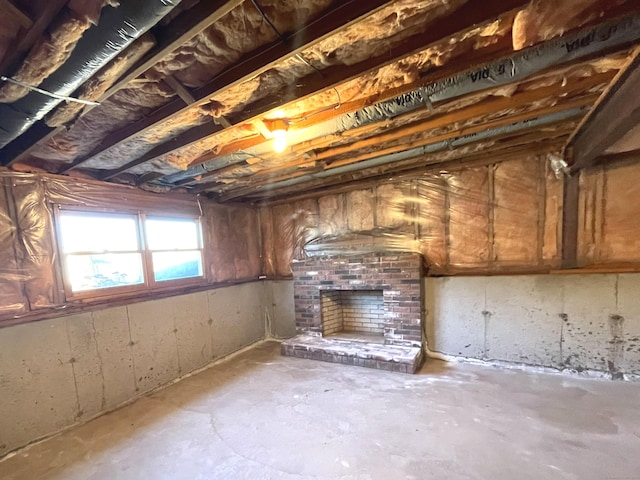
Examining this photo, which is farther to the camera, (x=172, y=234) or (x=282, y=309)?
(x=282, y=309)

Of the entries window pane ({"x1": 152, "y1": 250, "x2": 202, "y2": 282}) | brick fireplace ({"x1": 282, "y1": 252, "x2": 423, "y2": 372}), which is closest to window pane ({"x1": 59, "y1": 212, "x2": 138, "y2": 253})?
window pane ({"x1": 152, "y1": 250, "x2": 202, "y2": 282})

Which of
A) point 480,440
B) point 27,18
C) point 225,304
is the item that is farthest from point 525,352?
point 27,18

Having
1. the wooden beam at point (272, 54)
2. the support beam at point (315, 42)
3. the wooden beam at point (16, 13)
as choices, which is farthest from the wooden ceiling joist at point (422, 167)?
the wooden beam at point (16, 13)

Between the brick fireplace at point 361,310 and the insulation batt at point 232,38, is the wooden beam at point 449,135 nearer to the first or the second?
the brick fireplace at point 361,310

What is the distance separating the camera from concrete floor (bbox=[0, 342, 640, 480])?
71.7 inches

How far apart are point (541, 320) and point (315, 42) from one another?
3.59 metres

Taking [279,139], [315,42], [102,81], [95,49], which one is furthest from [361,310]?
[95,49]

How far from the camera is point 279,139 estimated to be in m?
2.03

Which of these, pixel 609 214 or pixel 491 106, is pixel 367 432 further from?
pixel 609 214

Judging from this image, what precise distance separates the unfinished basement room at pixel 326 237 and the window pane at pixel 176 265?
3 centimetres

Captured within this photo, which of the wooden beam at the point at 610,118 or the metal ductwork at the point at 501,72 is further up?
the metal ductwork at the point at 501,72

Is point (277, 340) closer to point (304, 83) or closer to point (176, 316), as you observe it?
point (176, 316)

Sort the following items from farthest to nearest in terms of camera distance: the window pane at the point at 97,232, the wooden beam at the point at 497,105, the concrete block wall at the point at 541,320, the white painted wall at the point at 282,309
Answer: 1. the white painted wall at the point at 282,309
2. the concrete block wall at the point at 541,320
3. the window pane at the point at 97,232
4. the wooden beam at the point at 497,105

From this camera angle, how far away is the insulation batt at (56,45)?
0.91m
